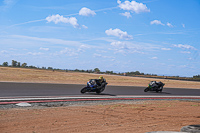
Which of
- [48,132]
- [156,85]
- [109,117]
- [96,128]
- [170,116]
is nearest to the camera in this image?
[48,132]

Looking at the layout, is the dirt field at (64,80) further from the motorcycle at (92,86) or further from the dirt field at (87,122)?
the dirt field at (87,122)

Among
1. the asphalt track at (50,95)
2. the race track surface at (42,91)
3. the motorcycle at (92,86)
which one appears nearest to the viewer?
the asphalt track at (50,95)

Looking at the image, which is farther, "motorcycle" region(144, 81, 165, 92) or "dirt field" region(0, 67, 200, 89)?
"dirt field" region(0, 67, 200, 89)

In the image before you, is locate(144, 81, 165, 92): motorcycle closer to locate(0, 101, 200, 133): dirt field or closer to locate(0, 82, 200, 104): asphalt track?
locate(0, 82, 200, 104): asphalt track

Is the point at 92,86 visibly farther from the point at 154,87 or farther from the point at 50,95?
the point at 154,87

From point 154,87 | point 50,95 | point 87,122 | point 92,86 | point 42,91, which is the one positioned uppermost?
point 92,86

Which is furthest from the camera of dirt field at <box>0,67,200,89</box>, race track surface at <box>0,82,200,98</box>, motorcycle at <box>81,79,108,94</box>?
dirt field at <box>0,67,200,89</box>

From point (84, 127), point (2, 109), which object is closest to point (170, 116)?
point (84, 127)

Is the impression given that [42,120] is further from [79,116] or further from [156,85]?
[156,85]

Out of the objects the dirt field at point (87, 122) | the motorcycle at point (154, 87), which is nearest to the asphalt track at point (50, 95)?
the motorcycle at point (154, 87)

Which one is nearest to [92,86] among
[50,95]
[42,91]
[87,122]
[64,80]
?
[50,95]

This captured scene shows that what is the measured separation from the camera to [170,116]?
989 centimetres

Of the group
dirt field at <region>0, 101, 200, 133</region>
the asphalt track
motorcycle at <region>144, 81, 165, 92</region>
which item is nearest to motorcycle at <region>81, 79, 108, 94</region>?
the asphalt track

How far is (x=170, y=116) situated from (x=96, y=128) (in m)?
4.12
